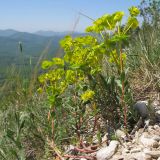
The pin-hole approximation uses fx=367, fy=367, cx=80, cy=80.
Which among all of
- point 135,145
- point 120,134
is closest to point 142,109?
point 120,134

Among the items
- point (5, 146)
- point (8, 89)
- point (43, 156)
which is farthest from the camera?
point (8, 89)

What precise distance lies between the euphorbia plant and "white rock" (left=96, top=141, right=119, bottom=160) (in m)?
0.26

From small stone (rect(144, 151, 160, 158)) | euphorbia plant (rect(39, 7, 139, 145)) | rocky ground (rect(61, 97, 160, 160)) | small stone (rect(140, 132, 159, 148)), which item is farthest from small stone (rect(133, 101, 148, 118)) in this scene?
small stone (rect(144, 151, 160, 158))

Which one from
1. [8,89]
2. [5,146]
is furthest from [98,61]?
[8,89]

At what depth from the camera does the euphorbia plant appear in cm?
267

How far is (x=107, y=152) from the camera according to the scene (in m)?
2.57

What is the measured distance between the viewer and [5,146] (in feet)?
10.6

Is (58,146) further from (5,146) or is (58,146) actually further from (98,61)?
(98,61)

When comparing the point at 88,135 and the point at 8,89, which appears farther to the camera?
the point at 8,89

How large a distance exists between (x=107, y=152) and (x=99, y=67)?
0.69 metres

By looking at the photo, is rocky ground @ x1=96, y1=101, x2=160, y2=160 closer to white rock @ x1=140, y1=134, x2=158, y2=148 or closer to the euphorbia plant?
white rock @ x1=140, y1=134, x2=158, y2=148

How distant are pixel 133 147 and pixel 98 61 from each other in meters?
0.78

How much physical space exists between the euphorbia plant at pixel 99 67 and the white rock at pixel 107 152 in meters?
0.26

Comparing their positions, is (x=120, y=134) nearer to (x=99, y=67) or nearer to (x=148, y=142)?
(x=148, y=142)
